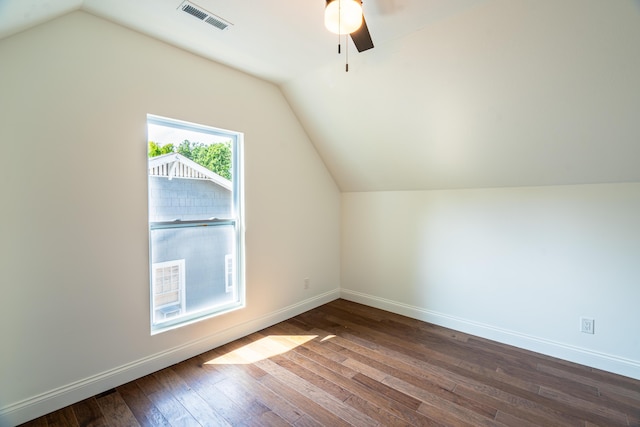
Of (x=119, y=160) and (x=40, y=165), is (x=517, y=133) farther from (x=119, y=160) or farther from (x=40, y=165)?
(x=40, y=165)

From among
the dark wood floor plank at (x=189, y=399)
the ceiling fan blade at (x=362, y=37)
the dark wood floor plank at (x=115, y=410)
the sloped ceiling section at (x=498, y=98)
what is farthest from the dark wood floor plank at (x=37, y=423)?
the sloped ceiling section at (x=498, y=98)

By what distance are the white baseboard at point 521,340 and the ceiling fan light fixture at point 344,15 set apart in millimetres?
3047

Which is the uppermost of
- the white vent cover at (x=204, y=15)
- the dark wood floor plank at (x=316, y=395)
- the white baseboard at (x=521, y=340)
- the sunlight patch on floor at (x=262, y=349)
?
the white vent cover at (x=204, y=15)

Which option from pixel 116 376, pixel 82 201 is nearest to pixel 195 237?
pixel 82 201

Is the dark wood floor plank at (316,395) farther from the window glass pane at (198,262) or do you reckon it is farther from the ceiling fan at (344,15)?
the ceiling fan at (344,15)

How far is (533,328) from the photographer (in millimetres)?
2803

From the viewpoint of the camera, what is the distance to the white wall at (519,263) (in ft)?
7.98

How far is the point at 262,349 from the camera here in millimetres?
2826

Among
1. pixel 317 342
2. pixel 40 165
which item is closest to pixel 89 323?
pixel 40 165

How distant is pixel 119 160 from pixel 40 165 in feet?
1.46

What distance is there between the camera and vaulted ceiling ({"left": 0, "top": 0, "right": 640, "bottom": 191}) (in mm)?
1862

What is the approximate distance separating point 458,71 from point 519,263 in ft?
6.23

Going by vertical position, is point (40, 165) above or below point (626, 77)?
below

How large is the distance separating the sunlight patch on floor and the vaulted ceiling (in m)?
2.22
